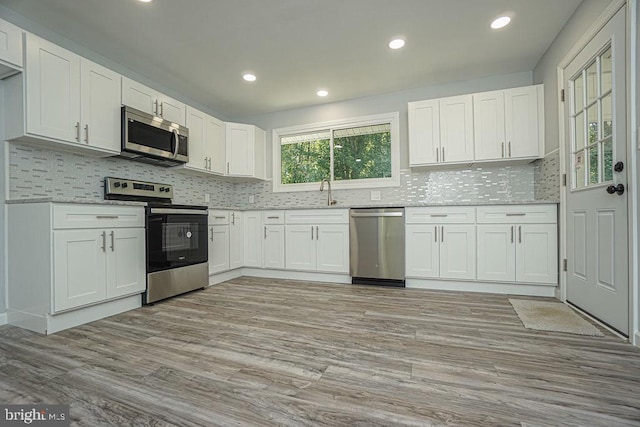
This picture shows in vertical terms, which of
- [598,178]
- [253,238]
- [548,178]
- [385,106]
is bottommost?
[253,238]

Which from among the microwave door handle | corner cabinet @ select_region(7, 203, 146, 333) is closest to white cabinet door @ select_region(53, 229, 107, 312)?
corner cabinet @ select_region(7, 203, 146, 333)

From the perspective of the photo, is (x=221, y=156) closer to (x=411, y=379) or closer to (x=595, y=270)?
(x=411, y=379)

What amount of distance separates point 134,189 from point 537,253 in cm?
424

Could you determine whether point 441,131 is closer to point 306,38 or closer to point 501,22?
point 501,22

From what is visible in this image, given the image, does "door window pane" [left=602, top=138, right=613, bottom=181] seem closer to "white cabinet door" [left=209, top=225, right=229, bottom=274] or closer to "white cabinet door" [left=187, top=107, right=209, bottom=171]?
"white cabinet door" [left=209, top=225, right=229, bottom=274]

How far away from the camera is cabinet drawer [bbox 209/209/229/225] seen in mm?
3523

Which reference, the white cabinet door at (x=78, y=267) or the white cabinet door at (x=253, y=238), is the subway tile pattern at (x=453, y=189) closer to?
the white cabinet door at (x=253, y=238)

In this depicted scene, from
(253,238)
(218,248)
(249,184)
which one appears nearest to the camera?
(218,248)

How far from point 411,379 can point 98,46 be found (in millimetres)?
3822

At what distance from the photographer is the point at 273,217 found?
3.98 meters

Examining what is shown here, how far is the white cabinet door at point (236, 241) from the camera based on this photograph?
12.7ft

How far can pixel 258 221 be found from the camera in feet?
13.4

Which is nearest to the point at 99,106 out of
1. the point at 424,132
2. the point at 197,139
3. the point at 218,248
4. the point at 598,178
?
the point at 197,139

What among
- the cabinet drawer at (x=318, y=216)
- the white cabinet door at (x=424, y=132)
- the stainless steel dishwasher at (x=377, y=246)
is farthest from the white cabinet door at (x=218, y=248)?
the white cabinet door at (x=424, y=132)
